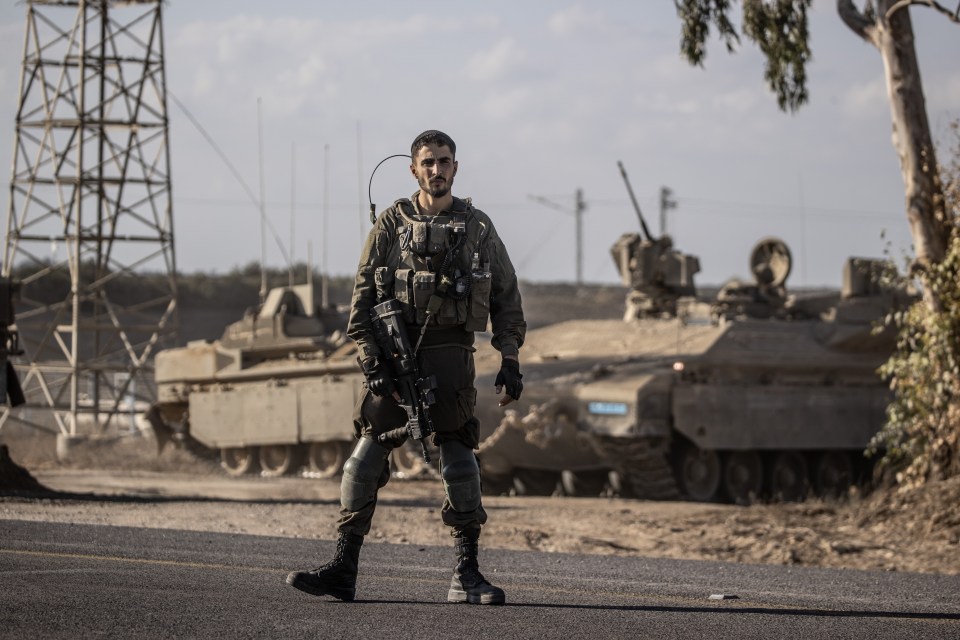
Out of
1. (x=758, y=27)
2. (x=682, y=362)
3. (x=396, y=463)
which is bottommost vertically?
(x=396, y=463)

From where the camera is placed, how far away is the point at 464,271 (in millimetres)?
6703

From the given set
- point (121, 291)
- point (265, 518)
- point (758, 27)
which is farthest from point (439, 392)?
point (121, 291)

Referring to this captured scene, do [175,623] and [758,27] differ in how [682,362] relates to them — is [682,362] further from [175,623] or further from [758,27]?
[175,623]

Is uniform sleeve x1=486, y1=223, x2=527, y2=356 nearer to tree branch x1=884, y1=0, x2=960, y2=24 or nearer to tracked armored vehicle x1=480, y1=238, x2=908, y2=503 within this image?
tree branch x1=884, y1=0, x2=960, y2=24

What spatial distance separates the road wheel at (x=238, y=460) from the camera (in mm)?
25703

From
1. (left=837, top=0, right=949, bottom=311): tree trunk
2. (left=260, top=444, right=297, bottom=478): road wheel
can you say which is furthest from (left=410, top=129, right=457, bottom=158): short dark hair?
(left=260, top=444, right=297, bottom=478): road wheel

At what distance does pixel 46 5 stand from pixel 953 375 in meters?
20.5

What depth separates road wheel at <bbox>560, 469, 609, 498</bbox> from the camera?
20109 mm

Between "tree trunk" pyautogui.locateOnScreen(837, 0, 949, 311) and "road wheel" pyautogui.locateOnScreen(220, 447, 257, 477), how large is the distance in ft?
48.7

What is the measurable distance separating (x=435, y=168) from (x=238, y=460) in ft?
66.2

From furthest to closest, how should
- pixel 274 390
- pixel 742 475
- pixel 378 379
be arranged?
pixel 274 390 → pixel 742 475 → pixel 378 379

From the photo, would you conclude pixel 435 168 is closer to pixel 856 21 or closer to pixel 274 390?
pixel 856 21

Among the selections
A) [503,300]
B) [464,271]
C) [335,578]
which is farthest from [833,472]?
[335,578]

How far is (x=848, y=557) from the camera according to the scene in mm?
10945
